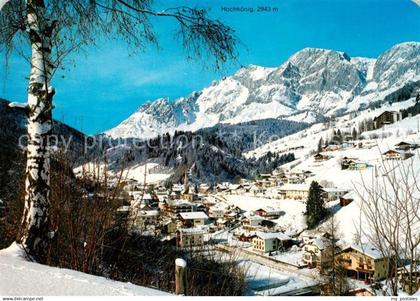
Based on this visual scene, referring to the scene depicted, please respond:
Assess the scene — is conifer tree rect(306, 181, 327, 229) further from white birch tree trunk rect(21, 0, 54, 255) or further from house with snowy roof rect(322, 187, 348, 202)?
white birch tree trunk rect(21, 0, 54, 255)

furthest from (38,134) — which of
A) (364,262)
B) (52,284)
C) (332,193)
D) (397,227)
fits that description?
(332,193)

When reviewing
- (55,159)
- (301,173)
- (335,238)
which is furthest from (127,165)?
(301,173)

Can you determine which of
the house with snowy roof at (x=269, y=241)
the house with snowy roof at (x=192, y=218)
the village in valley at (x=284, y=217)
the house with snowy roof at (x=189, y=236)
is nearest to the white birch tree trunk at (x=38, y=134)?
the village in valley at (x=284, y=217)

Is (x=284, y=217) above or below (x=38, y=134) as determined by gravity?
below

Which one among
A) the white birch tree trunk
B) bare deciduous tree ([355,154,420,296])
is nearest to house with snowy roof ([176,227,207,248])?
the white birch tree trunk

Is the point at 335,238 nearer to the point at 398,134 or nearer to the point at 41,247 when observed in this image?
the point at 398,134

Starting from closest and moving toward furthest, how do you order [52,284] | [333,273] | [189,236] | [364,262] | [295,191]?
[52,284]
[364,262]
[333,273]
[189,236]
[295,191]

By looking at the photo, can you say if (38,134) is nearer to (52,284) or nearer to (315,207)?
(52,284)

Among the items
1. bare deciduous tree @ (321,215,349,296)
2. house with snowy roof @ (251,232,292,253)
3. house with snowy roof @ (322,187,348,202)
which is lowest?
bare deciduous tree @ (321,215,349,296)
